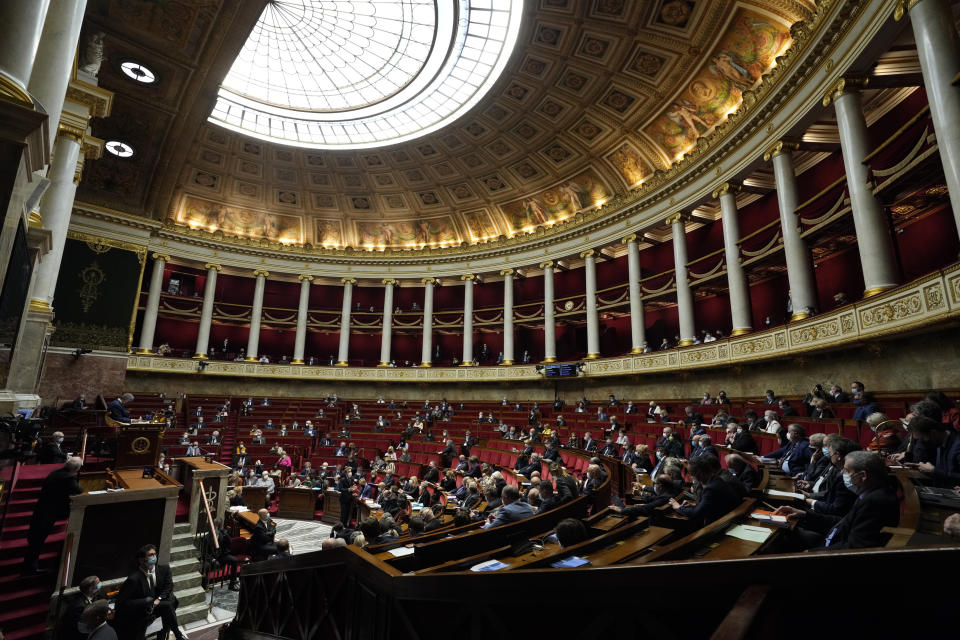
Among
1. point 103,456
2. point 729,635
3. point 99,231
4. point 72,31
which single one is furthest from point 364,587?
point 99,231

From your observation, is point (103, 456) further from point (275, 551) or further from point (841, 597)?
point (841, 597)

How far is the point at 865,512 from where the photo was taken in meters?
2.44

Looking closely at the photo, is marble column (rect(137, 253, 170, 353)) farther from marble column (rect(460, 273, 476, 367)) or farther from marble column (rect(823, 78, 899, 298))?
marble column (rect(823, 78, 899, 298))

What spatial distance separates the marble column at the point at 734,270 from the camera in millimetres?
13727

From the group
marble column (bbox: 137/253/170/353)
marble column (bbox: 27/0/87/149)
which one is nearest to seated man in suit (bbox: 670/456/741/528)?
marble column (bbox: 27/0/87/149)

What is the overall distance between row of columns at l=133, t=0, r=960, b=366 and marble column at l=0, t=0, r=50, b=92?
38.3 ft

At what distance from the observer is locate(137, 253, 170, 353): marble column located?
2202cm

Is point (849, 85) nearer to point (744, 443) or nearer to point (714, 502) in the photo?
point (744, 443)

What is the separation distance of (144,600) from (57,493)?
185 centimetres

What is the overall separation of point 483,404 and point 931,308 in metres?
16.8

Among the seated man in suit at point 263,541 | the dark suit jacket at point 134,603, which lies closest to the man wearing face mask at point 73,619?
the dark suit jacket at point 134,603

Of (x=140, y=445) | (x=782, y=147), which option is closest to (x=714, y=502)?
(x=140, y=445)

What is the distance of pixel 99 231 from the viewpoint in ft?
65.4

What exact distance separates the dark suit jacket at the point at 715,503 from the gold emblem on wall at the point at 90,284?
23478 mm
